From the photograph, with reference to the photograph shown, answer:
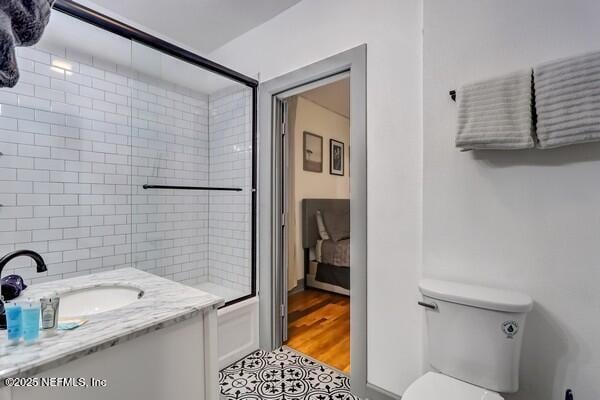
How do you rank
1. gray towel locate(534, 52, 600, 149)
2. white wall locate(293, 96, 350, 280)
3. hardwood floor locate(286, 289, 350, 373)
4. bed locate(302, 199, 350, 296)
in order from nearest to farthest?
gray towel locate(534, 52, 600, 149) → hardwood floor locate(286, 289, 350, 373) → bed locate(302, 199, 350, 296) → white wall locate(293, 96, 350, 280)

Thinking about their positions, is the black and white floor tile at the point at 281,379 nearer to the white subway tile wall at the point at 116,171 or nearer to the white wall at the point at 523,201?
the white subway tile wall at the point at 116,171

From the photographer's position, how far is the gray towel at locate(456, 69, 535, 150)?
1.16 metres

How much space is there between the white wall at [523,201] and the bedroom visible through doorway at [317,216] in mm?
1589

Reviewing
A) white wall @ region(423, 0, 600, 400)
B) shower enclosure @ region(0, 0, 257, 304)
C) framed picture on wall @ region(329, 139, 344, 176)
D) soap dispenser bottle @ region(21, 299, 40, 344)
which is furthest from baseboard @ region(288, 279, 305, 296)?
soap dispenser bottle @ region(21, 299, 40, 344)

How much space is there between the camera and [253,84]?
2.32m

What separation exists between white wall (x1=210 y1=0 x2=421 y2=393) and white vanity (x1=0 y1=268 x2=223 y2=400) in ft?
3.30

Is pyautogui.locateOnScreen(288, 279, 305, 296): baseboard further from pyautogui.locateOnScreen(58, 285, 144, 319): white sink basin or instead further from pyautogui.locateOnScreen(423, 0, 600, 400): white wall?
pyautogui.locateOnScreen(58, 285, 144, 319): white sink basin

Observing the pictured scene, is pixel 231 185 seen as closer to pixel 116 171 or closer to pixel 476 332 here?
pixel 116 171

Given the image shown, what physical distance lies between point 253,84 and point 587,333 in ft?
7.88

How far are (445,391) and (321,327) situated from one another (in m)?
1.63

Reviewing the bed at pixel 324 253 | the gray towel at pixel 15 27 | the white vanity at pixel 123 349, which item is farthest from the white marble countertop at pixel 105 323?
the bed at pixel 324 253

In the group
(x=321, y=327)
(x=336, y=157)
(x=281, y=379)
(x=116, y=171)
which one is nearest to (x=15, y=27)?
(x=116, y=171)

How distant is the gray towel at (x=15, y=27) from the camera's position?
0.59 metres

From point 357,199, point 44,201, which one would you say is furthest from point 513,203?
point 44,201
